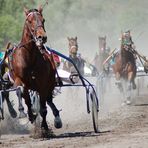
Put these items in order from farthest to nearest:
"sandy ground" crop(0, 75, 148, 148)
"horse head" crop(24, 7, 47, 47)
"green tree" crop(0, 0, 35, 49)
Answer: "green tree" crop(0, 0, 35, 49) → "horse head" crop(24, 7, 47, 47) → "sandy ground" crop(0, 75, 148, 148)

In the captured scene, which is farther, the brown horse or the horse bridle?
the brown horse

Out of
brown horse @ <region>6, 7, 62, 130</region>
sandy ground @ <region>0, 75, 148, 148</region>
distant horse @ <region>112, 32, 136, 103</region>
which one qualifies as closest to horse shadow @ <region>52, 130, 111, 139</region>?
sandy ground @ <region>0, 75, 148, 148</region>

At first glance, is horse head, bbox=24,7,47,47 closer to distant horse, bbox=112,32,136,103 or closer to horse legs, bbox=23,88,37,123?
horse legs, bbox=23,88,37,123

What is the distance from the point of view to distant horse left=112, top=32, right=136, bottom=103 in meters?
22.0

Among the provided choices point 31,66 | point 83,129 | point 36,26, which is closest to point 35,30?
point 36,26

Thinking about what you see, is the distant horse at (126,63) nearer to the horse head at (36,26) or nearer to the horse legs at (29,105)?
the horse legs at (29,105)

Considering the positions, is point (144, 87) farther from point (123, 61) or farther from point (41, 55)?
point (41, 55)

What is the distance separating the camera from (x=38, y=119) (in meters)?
14.2

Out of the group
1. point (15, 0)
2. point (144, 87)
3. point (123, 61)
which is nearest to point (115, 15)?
point (15, 0)

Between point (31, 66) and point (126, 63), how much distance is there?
30.0 feet

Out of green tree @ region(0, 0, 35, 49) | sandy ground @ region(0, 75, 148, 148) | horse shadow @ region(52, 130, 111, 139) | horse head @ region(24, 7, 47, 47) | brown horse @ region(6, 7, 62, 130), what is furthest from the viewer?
green tree @ region(0, 0, 35, 49)

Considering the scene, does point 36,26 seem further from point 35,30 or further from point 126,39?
point 126,39

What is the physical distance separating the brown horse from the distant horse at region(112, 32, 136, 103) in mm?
8228

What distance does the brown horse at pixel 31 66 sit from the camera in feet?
43.9
